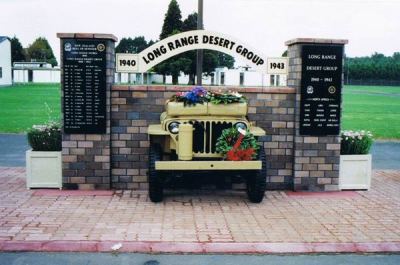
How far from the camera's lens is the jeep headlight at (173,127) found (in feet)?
26.0

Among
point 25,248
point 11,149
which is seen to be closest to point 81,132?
point 25,248

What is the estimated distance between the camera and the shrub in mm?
8930

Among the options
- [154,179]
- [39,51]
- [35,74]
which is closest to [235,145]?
[154,179]

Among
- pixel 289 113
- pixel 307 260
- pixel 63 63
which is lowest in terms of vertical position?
pixel 307 260

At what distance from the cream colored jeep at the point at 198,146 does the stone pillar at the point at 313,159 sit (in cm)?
124

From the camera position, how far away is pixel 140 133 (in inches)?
356

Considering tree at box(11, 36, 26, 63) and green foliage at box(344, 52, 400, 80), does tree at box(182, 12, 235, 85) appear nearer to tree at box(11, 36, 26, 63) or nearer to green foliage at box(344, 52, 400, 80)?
green foliage at box(344, 52, 400, 80)

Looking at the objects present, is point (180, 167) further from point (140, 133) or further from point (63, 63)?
point (63, 63)

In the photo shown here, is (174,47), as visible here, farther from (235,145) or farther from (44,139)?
(44,139)

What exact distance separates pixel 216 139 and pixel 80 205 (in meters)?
2.23

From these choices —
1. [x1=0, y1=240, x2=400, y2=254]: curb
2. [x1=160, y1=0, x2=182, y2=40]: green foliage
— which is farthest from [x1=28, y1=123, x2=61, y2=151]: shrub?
[x1=160, y1=0, x2=182, y2=40]: green foliage

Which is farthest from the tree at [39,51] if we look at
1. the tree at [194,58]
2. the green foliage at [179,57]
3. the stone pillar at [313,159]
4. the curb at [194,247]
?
the curb at [194,247]

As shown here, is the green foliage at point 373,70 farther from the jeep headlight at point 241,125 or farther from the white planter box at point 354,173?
the jeep headlight at point 241,125

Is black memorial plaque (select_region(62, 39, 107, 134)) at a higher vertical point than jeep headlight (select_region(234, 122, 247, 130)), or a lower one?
higher
